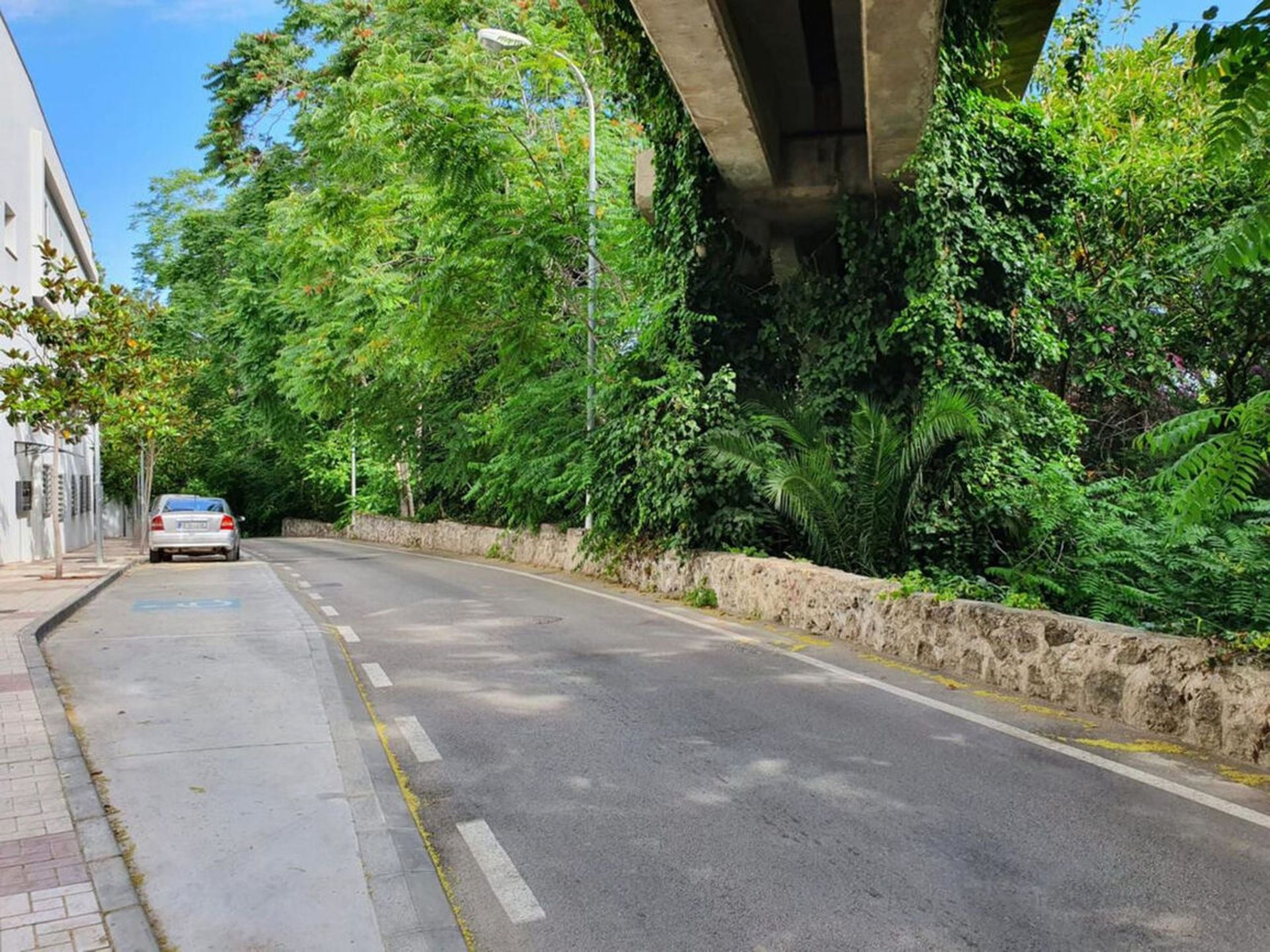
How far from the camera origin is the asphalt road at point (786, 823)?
3797mm

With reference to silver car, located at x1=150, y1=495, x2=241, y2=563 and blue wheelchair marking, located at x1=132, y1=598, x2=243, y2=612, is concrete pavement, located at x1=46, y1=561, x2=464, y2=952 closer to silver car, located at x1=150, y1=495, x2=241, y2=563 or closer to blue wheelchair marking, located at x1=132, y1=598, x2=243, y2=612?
blue wheelchair marking, located at x1=132, y1=598, x2=243, y2=612

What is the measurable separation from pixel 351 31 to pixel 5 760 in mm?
31269

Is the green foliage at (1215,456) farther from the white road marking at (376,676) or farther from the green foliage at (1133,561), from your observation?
the white road marking at (376,676)

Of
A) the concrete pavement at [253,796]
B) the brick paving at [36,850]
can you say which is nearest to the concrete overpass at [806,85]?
the concrete pavement at [253,796]

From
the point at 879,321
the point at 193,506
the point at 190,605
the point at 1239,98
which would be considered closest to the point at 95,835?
the point at 1239,98

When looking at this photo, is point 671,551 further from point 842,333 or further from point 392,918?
point 392,918

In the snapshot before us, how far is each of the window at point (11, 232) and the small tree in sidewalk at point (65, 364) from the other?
5507mm

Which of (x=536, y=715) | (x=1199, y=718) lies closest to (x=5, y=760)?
(x=536, y=715)

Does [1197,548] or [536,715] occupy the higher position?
[1197,548]

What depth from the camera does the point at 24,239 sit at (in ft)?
82.2

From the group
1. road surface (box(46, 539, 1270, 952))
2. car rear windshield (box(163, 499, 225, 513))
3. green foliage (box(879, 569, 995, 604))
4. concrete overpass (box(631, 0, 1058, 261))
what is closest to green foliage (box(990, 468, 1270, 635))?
green foliage (box(879, 569, 995, 604))

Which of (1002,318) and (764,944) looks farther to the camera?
(1002,318)

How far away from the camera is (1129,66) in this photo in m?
16.9

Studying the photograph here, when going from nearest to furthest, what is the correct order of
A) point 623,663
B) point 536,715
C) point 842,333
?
1. point 536,715
2. point 623,663
3. point 842,333
